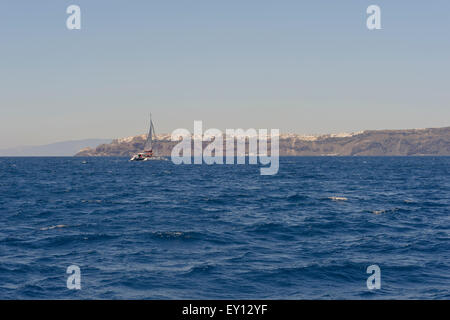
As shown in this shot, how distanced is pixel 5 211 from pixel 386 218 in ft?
108

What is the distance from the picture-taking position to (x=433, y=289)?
1499cm

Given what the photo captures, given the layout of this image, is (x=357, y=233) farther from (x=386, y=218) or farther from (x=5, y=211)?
(x=5, y=211)

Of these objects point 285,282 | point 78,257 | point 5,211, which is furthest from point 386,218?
point 5,211

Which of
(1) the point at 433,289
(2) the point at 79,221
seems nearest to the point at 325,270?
(1) the point at 433,289

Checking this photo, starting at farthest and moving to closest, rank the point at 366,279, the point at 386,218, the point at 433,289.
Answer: the point at 386,218
the point at 366,279
the point at 433,289

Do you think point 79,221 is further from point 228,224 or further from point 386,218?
point 386,218

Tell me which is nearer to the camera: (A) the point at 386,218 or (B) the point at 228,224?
(B) the point at 228,224
